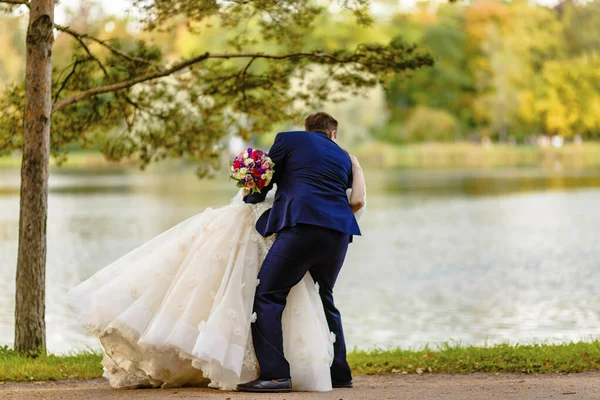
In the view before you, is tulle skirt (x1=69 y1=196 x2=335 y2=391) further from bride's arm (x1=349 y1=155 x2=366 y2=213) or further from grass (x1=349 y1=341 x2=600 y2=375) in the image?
grass (x1=349 y1=341 x2=600 y2=375)

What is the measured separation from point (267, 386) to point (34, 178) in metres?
2.75

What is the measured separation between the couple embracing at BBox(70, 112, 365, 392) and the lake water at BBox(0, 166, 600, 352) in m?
3.81

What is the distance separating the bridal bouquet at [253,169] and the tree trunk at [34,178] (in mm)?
2058

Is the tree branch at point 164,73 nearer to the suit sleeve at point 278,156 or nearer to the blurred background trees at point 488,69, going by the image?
the suit sleeve at point 278,156

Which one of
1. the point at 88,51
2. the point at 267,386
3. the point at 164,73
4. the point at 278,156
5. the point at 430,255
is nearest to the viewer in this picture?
Result: the point at 267,386

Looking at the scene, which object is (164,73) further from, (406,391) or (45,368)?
(406,391)

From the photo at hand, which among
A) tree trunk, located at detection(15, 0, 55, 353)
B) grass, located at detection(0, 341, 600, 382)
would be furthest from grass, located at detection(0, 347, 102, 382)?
tree trunk, located at detection(15, 0, 55, 353)

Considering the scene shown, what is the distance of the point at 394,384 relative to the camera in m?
6.90

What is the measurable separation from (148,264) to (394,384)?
1905 mm

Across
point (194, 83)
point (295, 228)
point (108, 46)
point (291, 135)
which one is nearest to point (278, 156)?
point (291, 135)

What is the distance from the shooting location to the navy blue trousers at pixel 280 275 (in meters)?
6.03

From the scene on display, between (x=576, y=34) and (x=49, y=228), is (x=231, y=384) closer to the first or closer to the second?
(x=49, y=228)

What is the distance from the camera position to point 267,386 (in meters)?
5.98

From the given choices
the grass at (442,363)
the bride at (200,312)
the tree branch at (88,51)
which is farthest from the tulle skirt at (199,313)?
the tree branch at (88,51)
